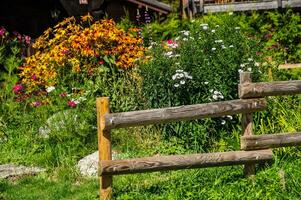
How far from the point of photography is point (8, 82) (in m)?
10.3

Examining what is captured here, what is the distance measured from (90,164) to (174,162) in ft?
5.92

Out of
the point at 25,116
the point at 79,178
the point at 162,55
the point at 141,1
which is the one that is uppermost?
the point at 141,1

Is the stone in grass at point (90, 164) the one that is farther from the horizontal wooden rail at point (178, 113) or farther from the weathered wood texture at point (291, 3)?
the weathered wood texture at point (291, 3)

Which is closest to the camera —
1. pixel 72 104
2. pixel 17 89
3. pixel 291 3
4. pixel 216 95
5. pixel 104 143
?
pixel 104 143

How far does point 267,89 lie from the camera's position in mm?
6348

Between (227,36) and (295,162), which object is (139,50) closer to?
(227,36)

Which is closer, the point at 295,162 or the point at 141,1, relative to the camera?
the point at 295,162

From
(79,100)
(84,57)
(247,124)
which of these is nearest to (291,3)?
(84,57)

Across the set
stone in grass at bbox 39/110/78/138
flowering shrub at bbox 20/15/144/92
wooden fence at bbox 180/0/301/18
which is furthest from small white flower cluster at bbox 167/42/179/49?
wooden fence at bbox 180/0/301/18

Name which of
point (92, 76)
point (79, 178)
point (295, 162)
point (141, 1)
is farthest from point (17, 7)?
point (295, 162)

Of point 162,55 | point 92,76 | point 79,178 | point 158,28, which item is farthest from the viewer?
point 158,28

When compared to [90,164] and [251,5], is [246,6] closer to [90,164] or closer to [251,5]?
[251,5]

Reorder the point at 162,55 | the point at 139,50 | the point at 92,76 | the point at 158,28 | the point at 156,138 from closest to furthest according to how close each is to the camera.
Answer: the point at 156,138
the point at 162,55
the point at 92,76
the point at 139,50
the point at 158,28

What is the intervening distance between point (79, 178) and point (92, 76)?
100 inches
